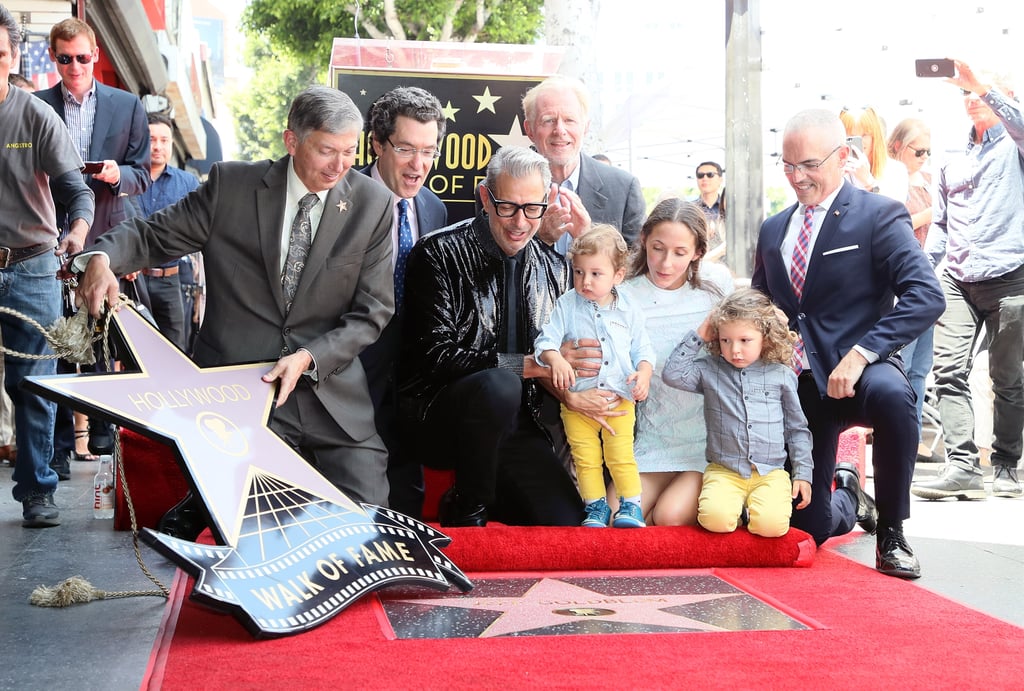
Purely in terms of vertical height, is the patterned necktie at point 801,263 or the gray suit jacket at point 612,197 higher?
the gray suit jacket at point 612,197

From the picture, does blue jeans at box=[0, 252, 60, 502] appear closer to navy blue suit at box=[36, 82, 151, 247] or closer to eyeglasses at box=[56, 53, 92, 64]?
navy blue suit at box=[36, 82, 151, 247]

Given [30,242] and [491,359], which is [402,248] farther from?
[30,242]

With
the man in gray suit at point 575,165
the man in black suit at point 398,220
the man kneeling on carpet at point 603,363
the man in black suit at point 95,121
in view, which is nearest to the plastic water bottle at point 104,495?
the man in black suit at point 95,121

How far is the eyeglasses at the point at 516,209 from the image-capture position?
406cm

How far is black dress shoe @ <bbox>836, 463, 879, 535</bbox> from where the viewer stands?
15.7 ft

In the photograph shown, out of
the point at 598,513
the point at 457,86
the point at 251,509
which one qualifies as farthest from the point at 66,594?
the point at 457,86

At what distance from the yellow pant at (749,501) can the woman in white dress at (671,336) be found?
0.46 ft

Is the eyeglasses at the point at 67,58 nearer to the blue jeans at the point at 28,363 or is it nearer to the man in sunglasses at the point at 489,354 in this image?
the blue jeans at the point at 28,363

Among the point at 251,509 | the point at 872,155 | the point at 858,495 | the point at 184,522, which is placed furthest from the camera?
the point at 872,155

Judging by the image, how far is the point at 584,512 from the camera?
4.23 metres

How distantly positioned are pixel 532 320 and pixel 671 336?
54 cm

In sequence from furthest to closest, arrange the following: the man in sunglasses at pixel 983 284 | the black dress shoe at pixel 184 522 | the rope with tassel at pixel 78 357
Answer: the man in sunglasses at pixel 983 284, the black dress shoe at pixel 184 522, the rope with tassel at pixel 78 357

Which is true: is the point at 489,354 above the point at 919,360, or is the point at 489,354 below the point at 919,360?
above

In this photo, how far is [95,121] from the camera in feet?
A: 19.2
